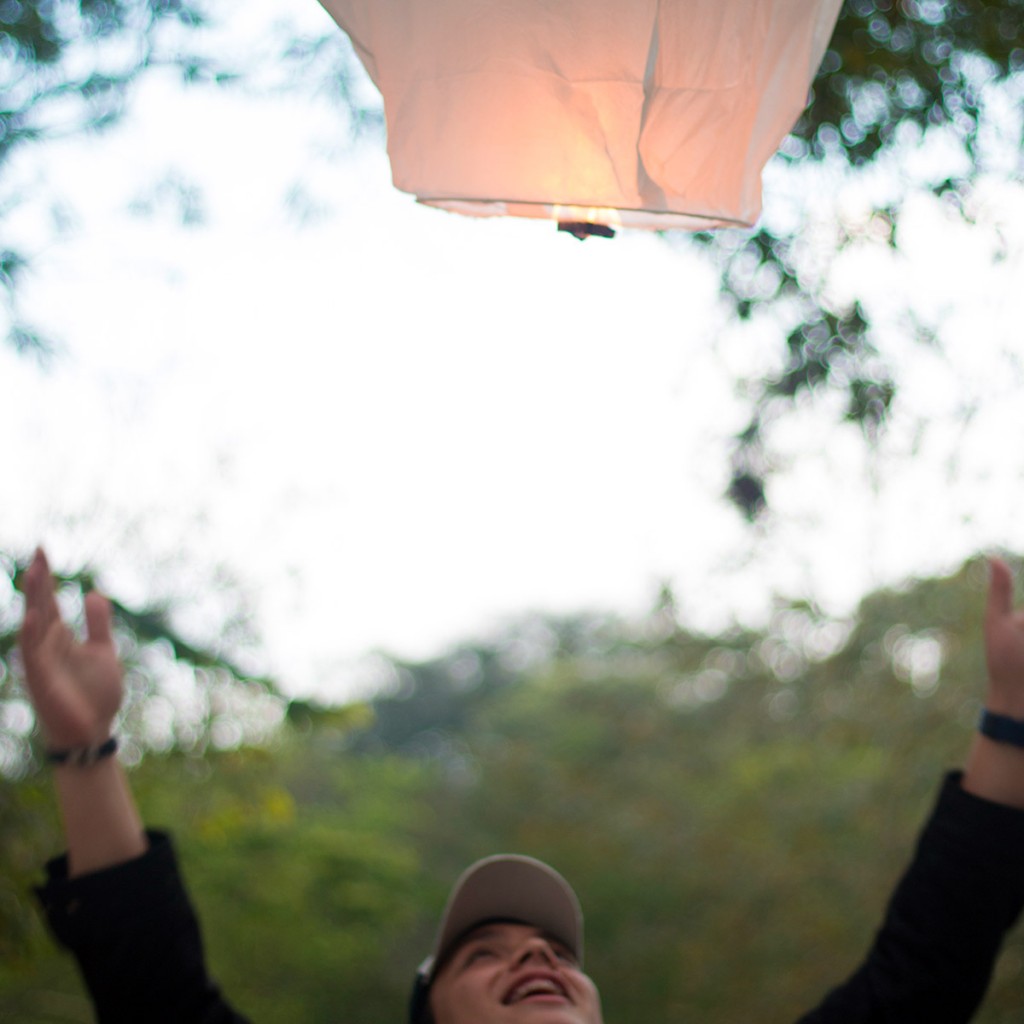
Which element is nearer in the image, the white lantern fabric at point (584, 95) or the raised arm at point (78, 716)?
the white lantern fabric at point (584, 95)

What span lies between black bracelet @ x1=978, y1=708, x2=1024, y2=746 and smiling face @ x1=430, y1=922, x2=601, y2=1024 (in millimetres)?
427

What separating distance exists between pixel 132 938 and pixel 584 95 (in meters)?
0.79

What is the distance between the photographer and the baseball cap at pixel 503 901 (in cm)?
118

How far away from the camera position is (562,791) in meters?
12.0

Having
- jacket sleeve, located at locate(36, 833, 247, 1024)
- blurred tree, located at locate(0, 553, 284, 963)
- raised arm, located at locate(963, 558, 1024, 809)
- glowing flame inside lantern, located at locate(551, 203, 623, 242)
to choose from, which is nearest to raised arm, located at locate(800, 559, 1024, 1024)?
raised arm, located at locate(963, 558, 1024, 809)

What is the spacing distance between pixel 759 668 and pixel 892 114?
600 cm

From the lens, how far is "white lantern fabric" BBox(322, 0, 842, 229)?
827mm

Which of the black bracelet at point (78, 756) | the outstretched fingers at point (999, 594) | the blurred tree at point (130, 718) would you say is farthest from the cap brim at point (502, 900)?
the blurred tree at point (130, 718)

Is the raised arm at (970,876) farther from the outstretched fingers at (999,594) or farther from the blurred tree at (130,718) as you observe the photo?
the blurred tree at (130,718)

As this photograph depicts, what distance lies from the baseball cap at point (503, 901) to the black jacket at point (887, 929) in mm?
213

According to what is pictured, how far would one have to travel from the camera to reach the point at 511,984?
1.08m

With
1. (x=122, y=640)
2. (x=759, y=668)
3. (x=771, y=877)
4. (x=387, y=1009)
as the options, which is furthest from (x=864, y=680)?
(x=387, y=1009)

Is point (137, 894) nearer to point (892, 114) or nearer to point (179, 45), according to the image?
point (892, 114)

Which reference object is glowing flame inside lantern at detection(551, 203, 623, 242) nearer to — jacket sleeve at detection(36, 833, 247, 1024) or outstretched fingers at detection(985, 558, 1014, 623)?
outstretched fingers at detection(985, 558, 1014, 623)
